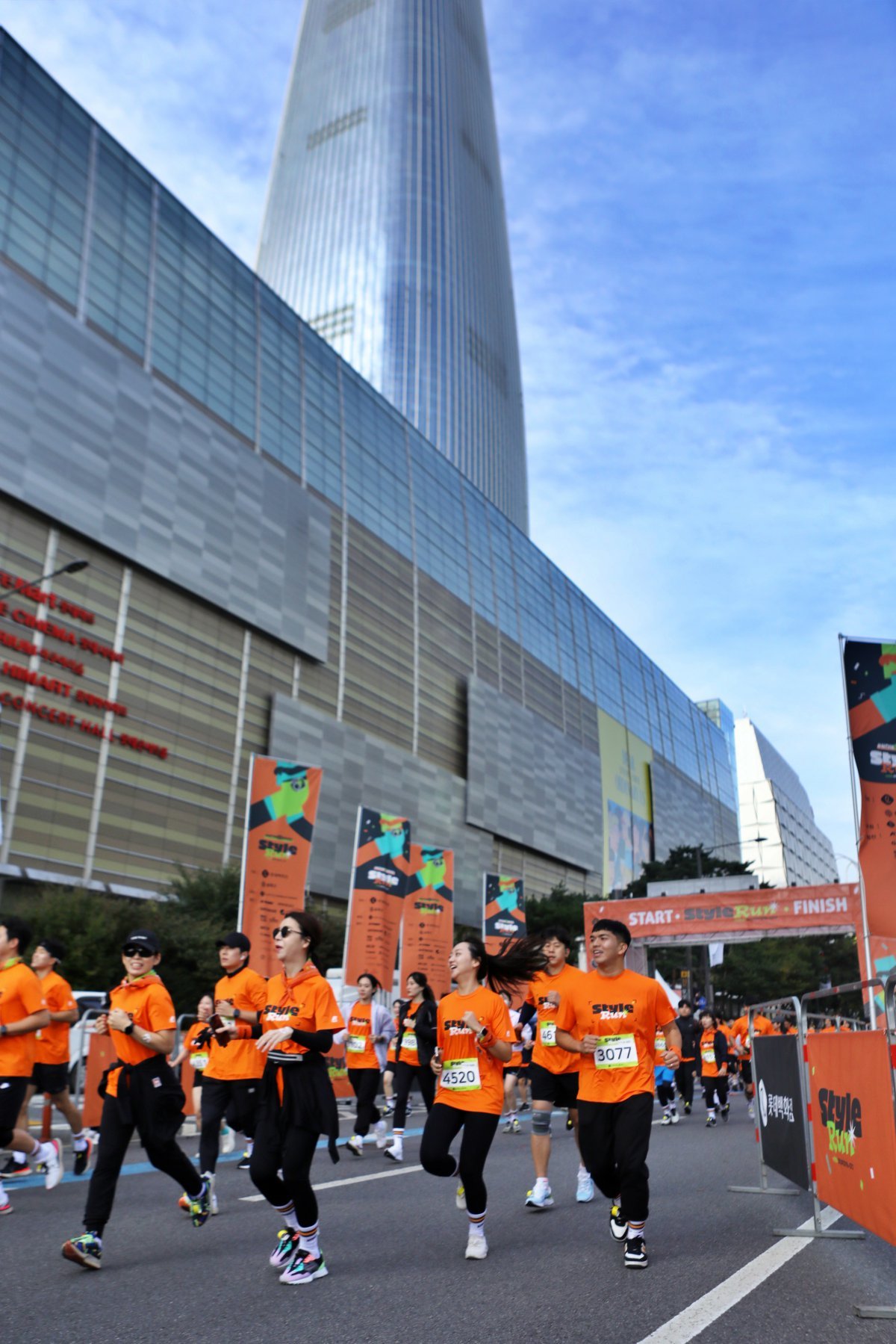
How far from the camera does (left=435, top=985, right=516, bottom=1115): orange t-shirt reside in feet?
20.7

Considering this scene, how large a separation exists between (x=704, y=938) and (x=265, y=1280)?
25182 millimetres

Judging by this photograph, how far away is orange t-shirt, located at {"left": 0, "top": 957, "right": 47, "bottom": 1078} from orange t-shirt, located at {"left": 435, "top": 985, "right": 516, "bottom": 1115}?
2.83 m

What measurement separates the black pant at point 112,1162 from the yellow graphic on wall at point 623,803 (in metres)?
76.6

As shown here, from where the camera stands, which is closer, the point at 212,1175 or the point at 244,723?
the point at 212,1175

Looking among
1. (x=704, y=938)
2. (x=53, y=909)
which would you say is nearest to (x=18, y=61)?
(x=53, y=909)

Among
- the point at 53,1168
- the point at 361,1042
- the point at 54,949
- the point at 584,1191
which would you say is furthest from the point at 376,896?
the point at 584,1191

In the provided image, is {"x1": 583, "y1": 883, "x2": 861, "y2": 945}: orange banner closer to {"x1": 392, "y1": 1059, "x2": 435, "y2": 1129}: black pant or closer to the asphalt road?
{"x1": 392, "y1": 1059, "x2": 435, "y2": 1129}: black pant

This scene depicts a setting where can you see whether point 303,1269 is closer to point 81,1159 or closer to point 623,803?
point 81,1159

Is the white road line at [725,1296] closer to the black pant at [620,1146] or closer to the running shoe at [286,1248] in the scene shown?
the black pant at [620,1146]

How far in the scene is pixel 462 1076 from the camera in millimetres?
6371

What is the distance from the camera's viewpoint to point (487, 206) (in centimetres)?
12850

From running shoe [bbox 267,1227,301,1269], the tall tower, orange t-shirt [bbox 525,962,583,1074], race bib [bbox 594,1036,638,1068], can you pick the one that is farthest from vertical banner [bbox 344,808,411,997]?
the tall tower

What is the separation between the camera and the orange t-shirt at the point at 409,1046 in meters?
11.5

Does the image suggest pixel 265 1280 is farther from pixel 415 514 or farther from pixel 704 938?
pixel 415 514
